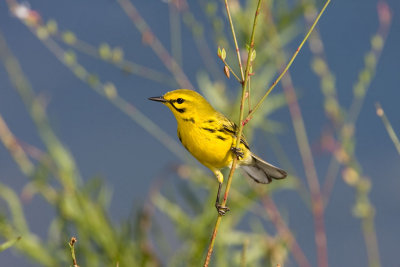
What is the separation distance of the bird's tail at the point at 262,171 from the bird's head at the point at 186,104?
343 millimetres

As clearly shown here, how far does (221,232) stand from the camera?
3178mm

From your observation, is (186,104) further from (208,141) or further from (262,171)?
(262,171)

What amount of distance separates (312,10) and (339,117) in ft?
2.15

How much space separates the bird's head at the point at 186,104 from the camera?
2.35 m

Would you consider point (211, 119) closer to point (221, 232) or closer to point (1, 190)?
point (221, 232)

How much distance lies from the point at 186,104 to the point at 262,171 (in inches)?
20.8

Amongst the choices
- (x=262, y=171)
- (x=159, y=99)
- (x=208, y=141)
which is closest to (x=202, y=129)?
(x=208, y=141)

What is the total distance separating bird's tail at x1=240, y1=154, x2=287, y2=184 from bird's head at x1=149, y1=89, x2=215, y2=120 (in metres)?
0.34

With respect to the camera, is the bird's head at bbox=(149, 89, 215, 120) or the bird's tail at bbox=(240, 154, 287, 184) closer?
the bird's head at bbox=(149, 89, 215, 120)

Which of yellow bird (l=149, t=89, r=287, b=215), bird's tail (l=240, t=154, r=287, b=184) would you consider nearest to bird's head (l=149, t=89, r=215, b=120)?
yellow bird (l=149, t=89, r=287, b=215)

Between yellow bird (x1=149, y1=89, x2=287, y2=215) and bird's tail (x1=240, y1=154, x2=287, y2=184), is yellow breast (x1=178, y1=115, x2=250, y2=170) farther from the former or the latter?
bird's tail (x1=240, y1=154, x2=287, y2=184)

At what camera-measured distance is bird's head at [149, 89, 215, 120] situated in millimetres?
2346

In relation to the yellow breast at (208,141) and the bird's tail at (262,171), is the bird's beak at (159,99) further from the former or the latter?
the bird's tail at (262,171)

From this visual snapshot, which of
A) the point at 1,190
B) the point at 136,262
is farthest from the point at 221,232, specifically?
the point at 1,190
